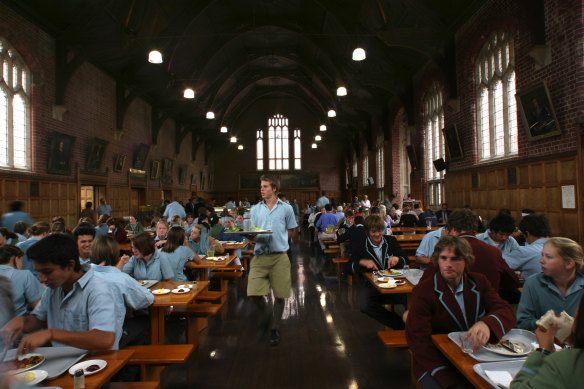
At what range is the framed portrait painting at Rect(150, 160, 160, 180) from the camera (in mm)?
16281

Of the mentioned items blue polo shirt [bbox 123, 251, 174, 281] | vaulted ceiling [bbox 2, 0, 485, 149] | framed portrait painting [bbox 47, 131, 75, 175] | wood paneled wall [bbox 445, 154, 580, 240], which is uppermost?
vaulted ceiling [bbox 2, 0, 485, 149]

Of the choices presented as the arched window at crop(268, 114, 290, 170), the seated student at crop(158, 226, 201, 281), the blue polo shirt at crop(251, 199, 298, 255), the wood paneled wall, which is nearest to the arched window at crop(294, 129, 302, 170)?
the arched window at crop(268, 114, 290, 170)

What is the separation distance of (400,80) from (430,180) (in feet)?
13.2

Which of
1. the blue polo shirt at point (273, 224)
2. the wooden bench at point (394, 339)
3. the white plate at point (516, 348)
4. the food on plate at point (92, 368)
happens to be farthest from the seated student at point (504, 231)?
the food on plate at point (92, 368)

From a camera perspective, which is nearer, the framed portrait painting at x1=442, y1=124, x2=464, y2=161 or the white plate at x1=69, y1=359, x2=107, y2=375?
the white plate at x1=69, y1=359, x2=107, y2=375

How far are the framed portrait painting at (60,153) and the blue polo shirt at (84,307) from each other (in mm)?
9001

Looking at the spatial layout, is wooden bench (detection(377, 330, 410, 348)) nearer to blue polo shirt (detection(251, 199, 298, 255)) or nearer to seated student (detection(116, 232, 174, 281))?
blue polo shirt (detection(251, 199, 298, 255))

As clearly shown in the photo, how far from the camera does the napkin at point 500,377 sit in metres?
1.56

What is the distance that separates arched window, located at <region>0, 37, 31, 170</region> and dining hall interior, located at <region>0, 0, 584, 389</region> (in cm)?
3

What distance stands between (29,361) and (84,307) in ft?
1.11

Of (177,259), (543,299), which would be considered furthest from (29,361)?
(543,299)

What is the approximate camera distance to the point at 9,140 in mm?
8359

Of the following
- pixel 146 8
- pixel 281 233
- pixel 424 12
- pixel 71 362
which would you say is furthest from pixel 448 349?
pixel 146 8

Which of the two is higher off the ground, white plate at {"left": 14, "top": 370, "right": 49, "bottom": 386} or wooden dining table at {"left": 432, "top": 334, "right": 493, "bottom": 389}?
white plate at {"left": 14, "top": 370, "right": 49, "bottom": 386}
